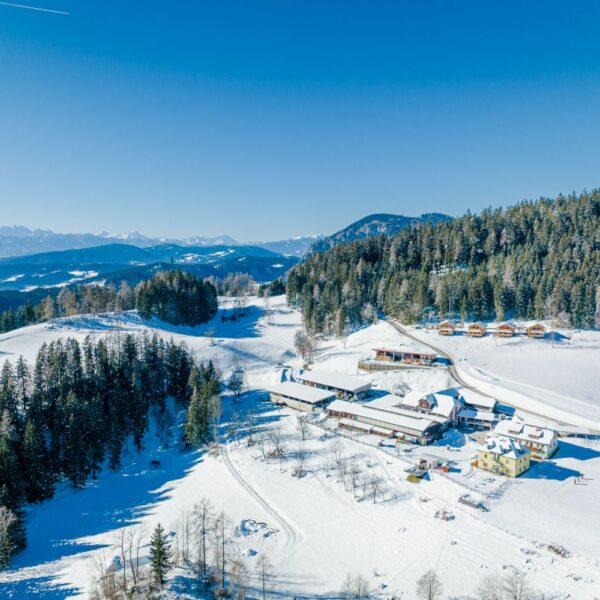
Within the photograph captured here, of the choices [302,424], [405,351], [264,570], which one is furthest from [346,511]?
[405,351]

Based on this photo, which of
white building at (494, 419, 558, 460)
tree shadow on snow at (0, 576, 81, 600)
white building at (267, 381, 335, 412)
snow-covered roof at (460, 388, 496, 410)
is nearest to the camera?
tree shadow on snow at (0, 576, 81, 600)

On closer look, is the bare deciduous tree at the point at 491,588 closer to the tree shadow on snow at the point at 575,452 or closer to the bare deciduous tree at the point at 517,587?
the bare deciduous tree at the point at 517,587

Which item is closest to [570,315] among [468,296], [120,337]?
[468,296]

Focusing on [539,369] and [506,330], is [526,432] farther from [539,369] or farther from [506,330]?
[506,330]

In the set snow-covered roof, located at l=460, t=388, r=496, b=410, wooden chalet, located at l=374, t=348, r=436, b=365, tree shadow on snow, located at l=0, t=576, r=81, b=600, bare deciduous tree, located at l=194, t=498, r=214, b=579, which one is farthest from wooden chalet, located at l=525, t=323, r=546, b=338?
tree shadow on snow, located at l=0, t=576, r=81, b=600

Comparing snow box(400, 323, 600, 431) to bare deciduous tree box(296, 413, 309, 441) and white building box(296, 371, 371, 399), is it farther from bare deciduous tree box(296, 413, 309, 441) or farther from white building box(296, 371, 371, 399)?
bare deciduous tree box(296, 413, 309, 441)

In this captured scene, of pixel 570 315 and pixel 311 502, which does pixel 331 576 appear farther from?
pixel 570 315

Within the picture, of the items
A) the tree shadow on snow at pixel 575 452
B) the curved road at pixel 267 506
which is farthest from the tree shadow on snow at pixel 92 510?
the tree shadow on snow at pixel 575 452
